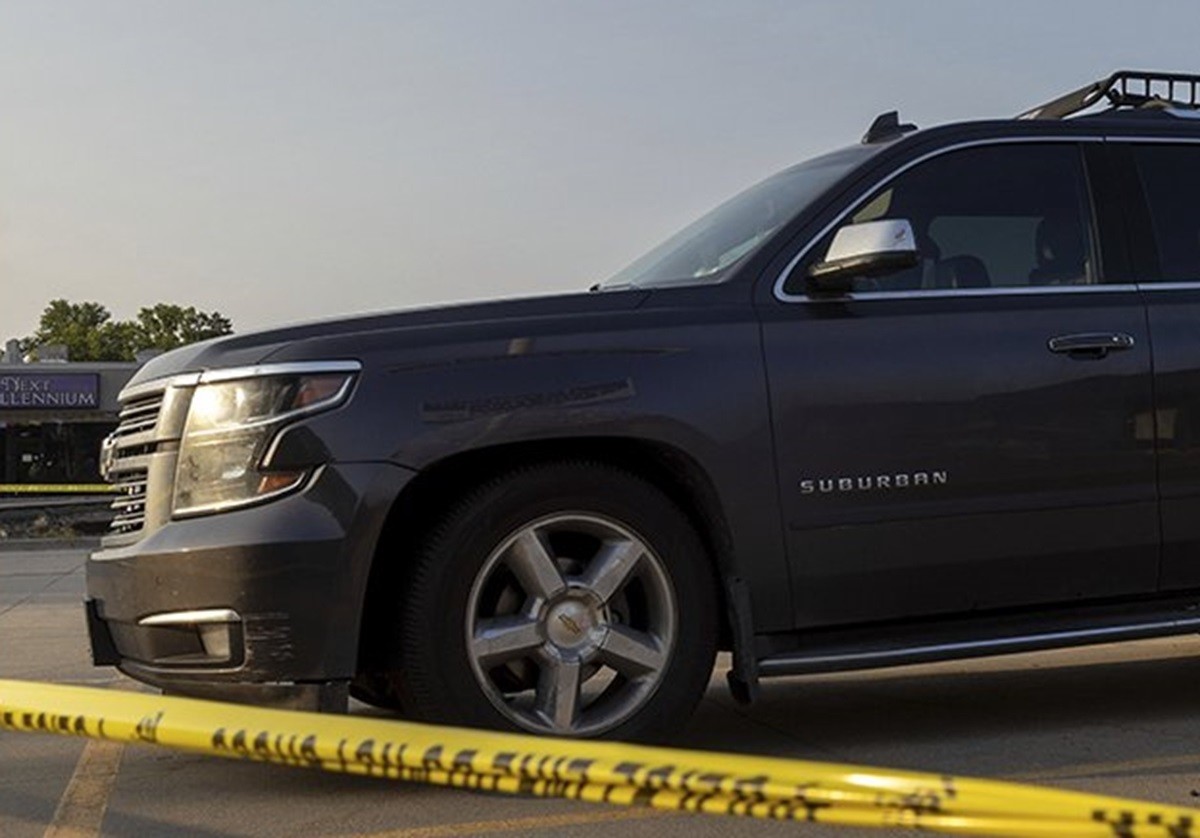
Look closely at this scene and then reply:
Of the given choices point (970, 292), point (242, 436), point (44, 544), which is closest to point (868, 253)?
point (970, 292)

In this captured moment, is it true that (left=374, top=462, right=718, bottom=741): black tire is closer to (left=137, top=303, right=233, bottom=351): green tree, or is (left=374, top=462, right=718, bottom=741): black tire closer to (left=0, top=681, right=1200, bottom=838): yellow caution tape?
(left=0, top=681, right=1200, bottom=838): yellow caution tape

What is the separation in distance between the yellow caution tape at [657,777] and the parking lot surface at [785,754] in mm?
1403

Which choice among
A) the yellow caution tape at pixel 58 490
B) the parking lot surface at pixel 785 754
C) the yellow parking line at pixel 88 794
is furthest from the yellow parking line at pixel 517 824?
the yellow caution tape at pixel 58 490

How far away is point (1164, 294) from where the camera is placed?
473 centimetres

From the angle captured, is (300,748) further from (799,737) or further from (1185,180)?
(1185,180)

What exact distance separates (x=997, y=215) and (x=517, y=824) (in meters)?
2.52

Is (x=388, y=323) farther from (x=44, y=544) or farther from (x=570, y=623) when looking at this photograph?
(x=44, y=544)

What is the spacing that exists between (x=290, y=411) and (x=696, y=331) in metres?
1.16

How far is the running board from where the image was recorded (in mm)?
4125

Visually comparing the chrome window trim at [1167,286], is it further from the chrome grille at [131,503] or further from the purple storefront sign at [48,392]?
the purple storefront sign at [48,392]

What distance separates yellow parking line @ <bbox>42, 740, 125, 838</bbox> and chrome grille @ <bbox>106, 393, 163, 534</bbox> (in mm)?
738

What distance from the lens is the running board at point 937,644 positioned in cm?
412

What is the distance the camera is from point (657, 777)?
1.85 meters

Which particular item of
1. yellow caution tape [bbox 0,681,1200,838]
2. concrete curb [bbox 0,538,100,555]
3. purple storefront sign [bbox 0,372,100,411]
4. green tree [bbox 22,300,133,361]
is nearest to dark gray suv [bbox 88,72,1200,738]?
yellow caution tape [bbox 0,681,1200,838]
